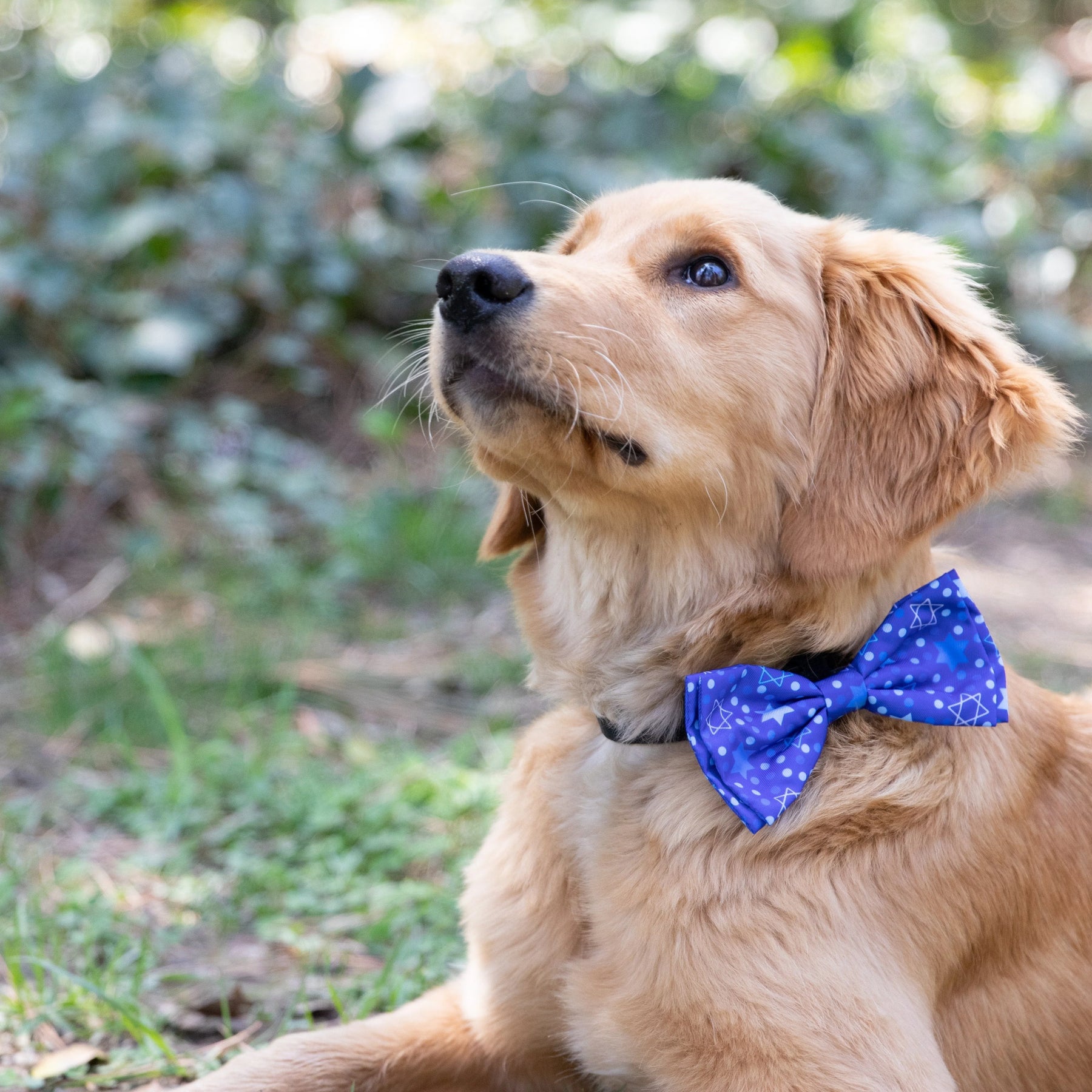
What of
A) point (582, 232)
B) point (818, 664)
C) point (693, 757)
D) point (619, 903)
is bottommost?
point (619, 903)

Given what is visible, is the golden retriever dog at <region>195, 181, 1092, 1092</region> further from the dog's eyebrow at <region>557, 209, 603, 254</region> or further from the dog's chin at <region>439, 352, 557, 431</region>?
the dog's eyebrow at <region>557, 209, 603, 254</region>

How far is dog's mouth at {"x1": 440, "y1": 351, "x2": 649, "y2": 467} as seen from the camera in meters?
2.24

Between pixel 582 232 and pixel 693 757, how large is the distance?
1.26 m

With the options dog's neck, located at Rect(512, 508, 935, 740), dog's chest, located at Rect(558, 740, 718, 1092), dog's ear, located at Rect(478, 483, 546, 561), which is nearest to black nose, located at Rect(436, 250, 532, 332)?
dog's neck, located at Rect(512, 508, 935, 740)

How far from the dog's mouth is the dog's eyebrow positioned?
672 mm

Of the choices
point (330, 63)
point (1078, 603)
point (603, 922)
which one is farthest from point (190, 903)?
point (330, 63)

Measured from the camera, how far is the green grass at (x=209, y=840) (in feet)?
9.07

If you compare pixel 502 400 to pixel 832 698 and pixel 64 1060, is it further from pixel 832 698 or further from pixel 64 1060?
pixel 64 1060

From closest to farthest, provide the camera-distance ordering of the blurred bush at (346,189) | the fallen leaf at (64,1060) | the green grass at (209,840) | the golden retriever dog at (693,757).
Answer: the golden retriever dog at (693,757), the fallen leaf at (64,1060), the green grass at (209,840), the blurred bush at (346,189)

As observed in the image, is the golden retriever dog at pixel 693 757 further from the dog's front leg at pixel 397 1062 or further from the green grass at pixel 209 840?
the green grass at pixel 209 840

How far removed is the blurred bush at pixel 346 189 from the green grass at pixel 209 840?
1.06 meters

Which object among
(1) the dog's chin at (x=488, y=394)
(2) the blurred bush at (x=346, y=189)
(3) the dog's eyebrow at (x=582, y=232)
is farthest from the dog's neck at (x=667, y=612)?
(2) the blurred bush at (x=346, y=189)

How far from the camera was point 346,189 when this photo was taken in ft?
22.6

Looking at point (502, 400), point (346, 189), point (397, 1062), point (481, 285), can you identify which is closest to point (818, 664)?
point (502, 400)
